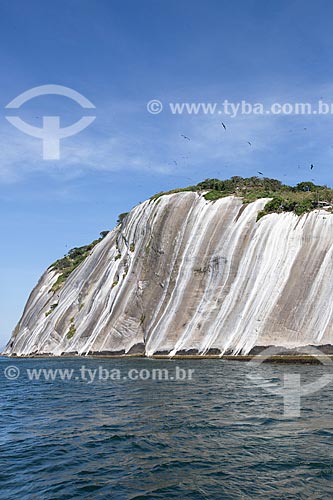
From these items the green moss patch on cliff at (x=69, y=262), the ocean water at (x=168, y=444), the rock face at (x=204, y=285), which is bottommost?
the ocean water at (x=168, y=444)

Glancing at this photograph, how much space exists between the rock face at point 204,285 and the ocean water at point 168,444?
13.2 metres

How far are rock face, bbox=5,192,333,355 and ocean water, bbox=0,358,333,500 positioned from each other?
43.3 feet

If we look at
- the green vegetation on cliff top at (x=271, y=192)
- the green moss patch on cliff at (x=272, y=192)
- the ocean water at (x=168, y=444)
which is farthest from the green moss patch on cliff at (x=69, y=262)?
Answer: the ocean water at (x=168, y=444)

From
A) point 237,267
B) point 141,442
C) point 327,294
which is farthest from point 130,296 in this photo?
point 141,442

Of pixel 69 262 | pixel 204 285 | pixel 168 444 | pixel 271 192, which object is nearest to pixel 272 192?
pixel 271 192

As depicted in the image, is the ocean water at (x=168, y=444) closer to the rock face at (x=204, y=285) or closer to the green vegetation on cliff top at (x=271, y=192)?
the rock face at (x=204, y=285)

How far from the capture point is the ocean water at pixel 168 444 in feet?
32.4

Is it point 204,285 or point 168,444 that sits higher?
point 204,285

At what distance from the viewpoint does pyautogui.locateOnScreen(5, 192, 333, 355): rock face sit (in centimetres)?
3531

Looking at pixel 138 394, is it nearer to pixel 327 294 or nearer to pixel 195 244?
pixel 327 294

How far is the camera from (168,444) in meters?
13.0

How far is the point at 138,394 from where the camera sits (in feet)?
70.6

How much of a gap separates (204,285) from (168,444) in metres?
30.0

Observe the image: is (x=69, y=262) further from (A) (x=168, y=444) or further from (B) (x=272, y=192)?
(A) (x=168, y=444)
